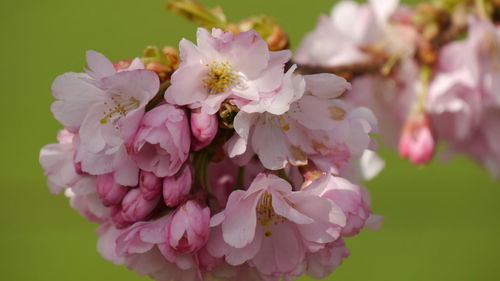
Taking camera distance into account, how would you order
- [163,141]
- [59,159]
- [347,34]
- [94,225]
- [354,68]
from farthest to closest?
[94,225] < [347,34] < [354,68] < [59,159] < [163,141]

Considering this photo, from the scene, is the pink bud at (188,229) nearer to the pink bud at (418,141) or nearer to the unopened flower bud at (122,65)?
the unopened flower bud at (122,65)

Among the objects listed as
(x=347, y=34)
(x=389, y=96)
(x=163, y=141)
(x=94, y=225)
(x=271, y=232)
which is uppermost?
(x=163, y=141)

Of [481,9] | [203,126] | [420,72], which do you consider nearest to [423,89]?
[420,72]

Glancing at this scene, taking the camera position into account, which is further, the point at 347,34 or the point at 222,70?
the point at 347,34

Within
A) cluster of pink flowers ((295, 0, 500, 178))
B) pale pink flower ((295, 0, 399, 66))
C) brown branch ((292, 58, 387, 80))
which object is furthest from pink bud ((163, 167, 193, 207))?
pale pink flower ((295, 0, 399, 66))

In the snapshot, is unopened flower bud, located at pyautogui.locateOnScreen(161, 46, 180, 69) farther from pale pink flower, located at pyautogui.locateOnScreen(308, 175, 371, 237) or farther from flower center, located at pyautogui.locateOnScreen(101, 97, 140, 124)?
pale pink flower, located at pyautogui.locateOnScreen(308, 175, 371, 237)

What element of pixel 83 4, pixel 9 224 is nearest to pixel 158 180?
pixel 9 224

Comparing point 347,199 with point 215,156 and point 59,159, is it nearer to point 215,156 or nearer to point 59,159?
point 215,156
